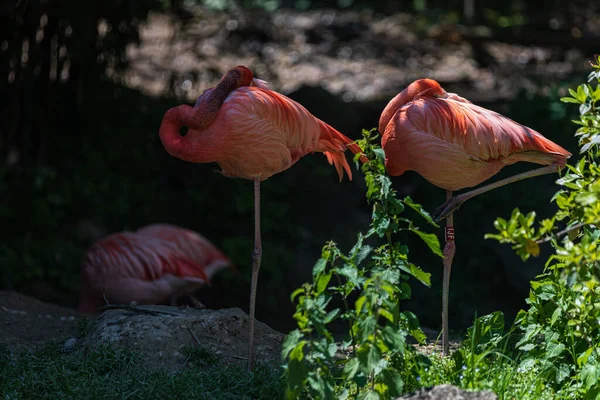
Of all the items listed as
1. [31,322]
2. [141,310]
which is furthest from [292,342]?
[31,322]

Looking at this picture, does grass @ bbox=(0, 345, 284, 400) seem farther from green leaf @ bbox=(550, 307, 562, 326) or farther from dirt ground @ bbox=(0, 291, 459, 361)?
green leaf @ bbox=(550, 307, 562, 326)

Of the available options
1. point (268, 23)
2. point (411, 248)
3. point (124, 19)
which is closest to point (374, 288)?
point (411, 248)

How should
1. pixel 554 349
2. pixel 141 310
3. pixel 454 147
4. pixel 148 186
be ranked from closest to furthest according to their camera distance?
pixel 554 349 < pixel 454 147 < pixel 141 310 < pixel 148 186

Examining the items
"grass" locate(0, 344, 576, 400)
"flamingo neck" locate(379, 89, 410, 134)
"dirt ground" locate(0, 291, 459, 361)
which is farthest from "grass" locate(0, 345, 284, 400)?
"flamingo neck" locate(379, 89, 410, 134)

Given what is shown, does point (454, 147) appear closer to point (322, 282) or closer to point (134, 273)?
point (322, 282)

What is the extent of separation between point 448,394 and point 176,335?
1.51 m

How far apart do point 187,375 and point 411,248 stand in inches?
107

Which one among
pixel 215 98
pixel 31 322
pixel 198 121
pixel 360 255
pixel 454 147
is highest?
pixel 215 98

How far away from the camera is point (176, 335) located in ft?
12.7

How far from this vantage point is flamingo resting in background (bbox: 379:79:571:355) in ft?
12.1

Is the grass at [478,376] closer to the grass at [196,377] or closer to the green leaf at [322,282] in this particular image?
the grass at [196,377]

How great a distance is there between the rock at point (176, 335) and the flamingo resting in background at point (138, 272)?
0.98 meters

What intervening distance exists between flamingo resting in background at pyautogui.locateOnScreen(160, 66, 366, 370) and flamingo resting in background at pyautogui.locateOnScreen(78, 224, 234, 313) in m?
1.42

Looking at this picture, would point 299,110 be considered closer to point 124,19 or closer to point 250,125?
point 250,125
